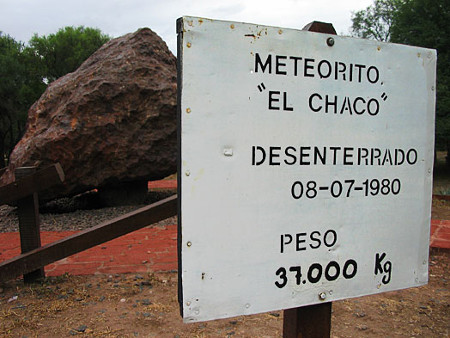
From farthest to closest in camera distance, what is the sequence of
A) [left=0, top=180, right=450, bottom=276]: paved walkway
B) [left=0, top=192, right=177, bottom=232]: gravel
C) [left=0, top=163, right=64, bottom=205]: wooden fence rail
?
[left=0, top=192, right=177, bottom=232]: gravel
[left=0, top=180, right=450, bottom=276]: paved walkway
[left=0, top=163, right=64, bottom=205]: wooden fence rail

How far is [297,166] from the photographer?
120 cm

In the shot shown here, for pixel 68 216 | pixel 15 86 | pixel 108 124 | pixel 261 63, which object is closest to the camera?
pixel 261 63

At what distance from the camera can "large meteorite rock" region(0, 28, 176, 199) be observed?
5215 millimetres

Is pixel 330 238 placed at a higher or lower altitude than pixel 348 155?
lower

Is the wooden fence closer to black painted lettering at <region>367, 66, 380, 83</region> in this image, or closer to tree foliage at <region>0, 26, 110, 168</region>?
black painted lettering at <region>367, 66, 380, 83</region>

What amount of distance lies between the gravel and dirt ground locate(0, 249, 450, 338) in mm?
2125

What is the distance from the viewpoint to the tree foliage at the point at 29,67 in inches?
668

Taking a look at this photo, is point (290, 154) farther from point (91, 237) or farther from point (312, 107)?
A: point (91, 237)

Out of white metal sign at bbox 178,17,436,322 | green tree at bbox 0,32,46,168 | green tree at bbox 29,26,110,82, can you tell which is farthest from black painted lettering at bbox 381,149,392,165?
green tree at bbox 29,26,110,82

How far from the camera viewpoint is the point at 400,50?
135 cm

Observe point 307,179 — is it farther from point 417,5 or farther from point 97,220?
point 417,5

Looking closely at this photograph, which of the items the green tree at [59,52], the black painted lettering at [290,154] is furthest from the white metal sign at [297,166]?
the green tree at [59,52]

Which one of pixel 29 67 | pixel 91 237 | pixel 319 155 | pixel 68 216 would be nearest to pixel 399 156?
pixel 319 155

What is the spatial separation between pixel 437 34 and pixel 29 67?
62.0 feet
